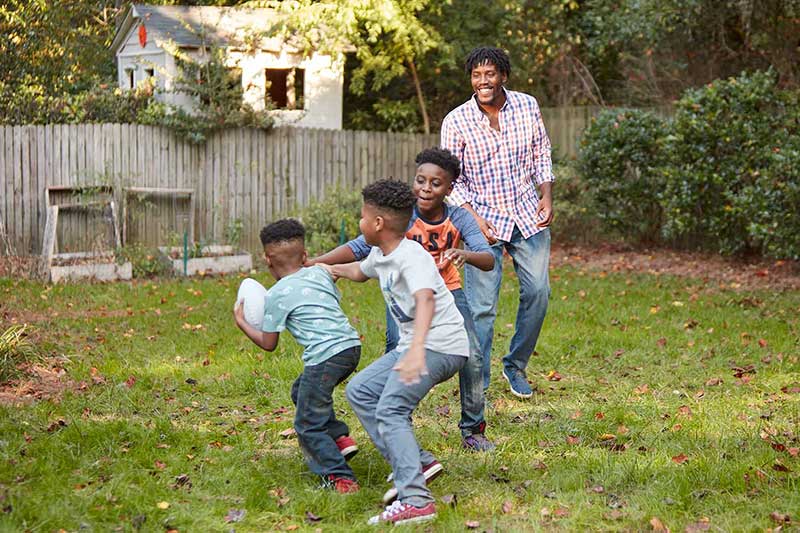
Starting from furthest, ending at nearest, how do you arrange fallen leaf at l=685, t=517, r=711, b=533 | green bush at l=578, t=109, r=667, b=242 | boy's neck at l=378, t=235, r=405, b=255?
green bush at l=578, t=109, r=667, b=242 < boy's neck at l=378, t=235, r=405, b=255 < fallen leaf at l=685, t=517, r=711, b=533

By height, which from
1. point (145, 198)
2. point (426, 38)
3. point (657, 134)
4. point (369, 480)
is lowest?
point (369, 480)

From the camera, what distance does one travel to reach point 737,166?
13.2 meters

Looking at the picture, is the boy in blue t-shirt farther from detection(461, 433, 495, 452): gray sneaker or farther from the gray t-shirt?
detection(461, 433, 495, 452): gray sneaker

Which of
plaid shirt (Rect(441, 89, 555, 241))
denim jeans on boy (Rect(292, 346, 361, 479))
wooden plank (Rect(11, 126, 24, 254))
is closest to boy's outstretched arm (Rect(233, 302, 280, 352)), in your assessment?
denim jeans on boy (Rect(292, 346, 361, 479))

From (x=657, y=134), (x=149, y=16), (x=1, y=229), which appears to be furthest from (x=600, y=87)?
(x=1, y=229)

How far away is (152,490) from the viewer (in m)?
4.75

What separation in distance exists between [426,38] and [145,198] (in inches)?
239

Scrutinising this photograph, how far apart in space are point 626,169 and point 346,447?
443 inches

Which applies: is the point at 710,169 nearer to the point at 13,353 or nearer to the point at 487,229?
the point at 487,229

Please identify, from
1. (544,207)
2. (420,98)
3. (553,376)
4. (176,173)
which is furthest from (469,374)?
(420,98)

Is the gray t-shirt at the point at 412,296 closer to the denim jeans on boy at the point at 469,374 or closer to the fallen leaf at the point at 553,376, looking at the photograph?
the denim jeans on boy at the point at 469,374

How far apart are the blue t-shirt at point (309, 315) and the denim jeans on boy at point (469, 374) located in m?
0.44

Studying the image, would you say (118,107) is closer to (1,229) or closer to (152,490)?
(1,229)

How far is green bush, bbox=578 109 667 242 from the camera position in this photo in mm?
14867
